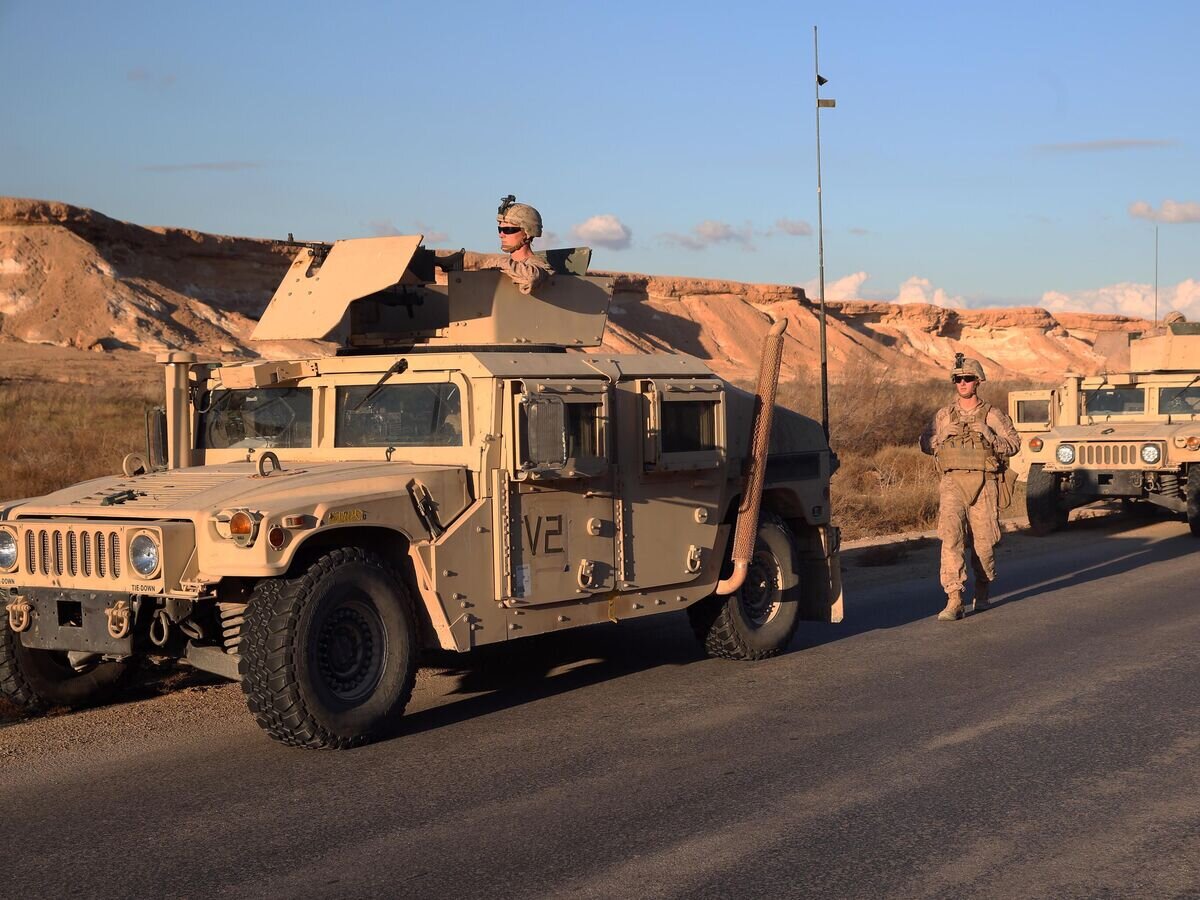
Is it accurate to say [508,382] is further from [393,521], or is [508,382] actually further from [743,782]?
[743,782]

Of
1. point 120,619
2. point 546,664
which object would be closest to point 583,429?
point 546,664

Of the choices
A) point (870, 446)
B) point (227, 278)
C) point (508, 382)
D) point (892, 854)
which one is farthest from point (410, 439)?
point (227, 278)

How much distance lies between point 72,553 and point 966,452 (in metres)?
6.20

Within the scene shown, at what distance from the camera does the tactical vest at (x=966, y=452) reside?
10.1 metres

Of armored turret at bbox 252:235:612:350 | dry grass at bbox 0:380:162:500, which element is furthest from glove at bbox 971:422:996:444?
dry grass at bbox 0:380:162:500

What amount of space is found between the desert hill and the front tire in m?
22.5

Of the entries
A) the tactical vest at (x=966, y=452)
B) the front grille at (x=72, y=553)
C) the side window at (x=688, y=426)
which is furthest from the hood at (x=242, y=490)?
the tactical vest at (x=966, y=452)

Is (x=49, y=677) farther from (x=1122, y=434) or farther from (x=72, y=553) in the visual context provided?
(x=1122, y=434)

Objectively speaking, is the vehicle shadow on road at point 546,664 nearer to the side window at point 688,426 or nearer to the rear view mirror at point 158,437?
the side window at point 688,426

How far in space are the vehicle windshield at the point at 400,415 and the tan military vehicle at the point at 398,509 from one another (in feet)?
0.05

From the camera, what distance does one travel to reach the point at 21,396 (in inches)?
1043

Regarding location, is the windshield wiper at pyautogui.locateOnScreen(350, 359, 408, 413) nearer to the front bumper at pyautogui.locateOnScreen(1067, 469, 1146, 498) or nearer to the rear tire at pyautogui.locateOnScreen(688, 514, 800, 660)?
the rear tire at pyautogui.locateOnScreen(688, 514, 800, 660)

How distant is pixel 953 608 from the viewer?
32.7 feet

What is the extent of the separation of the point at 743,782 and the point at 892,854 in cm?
102
